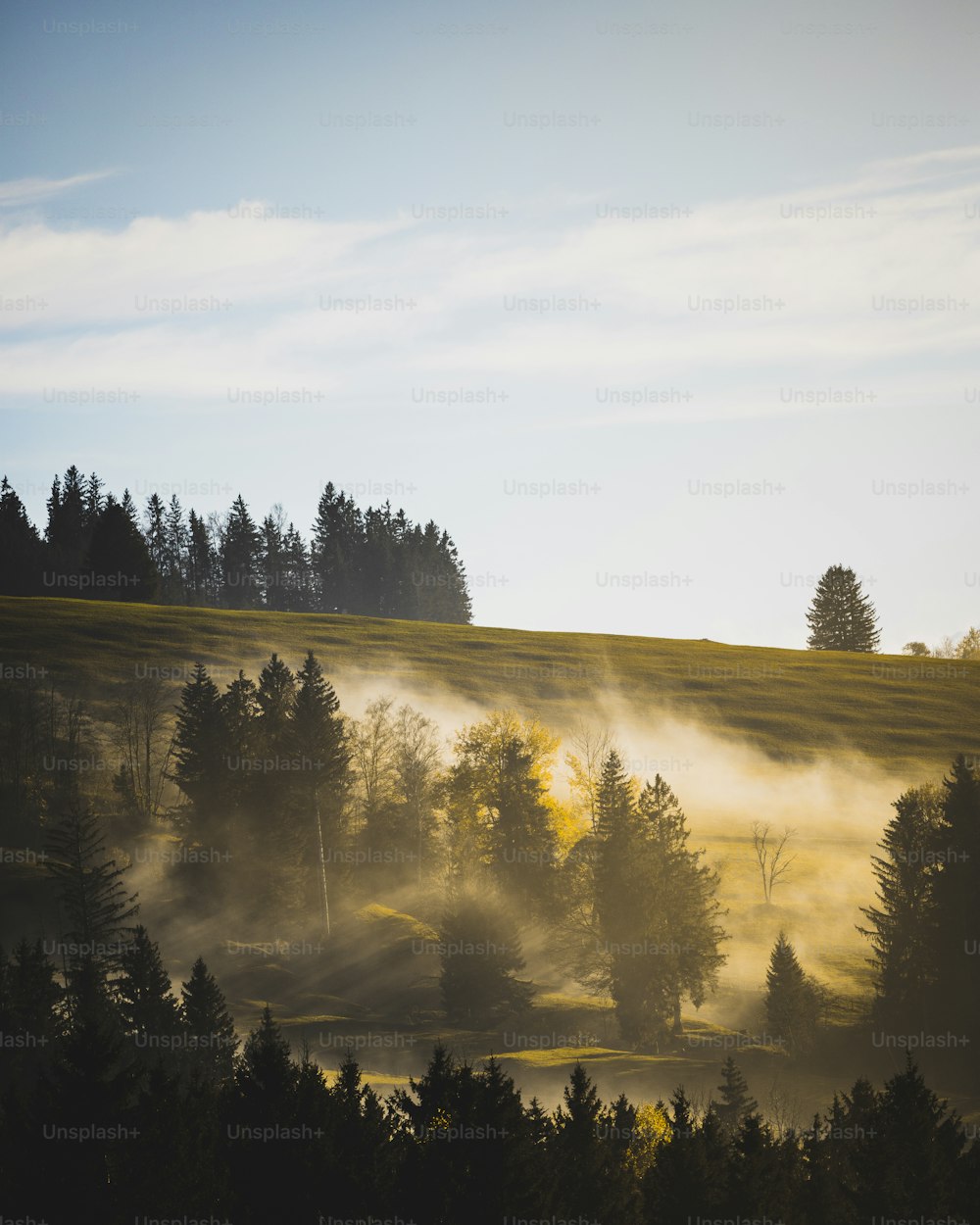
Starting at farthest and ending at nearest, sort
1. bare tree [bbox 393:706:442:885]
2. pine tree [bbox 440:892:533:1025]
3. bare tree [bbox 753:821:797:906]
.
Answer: bare tree [bbox 753:821:797:906] < bare tree [bbox 393:706:442:885] < pine tree [bbox 440:892:533:1025]

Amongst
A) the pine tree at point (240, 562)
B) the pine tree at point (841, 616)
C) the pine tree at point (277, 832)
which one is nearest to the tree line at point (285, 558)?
the pine tree at point (240, 562)

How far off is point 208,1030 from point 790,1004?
27.1 meters

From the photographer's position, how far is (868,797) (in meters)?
93.8

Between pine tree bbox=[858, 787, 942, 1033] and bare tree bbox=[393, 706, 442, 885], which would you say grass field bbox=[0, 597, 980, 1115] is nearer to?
pine tree bbox=[858, 787, 942, 1033]

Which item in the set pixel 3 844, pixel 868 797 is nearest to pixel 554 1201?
pixel 3 844

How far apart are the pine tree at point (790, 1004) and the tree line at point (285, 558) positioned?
395 ft

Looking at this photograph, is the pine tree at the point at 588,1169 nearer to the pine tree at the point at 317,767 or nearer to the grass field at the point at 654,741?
the grass field at the point at 654,741

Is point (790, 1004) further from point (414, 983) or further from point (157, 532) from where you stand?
point (157, 532)

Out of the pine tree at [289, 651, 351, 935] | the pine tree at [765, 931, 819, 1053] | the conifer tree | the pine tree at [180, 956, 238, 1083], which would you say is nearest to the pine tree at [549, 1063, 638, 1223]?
the pine tree at [180, 956, 238, 1083]

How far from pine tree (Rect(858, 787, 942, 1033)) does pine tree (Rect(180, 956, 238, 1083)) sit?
30.3m

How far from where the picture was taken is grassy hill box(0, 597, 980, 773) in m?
105

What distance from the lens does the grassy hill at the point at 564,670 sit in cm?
10475

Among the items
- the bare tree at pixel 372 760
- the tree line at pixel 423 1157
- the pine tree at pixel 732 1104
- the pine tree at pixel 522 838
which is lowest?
the pine tree at pixel 732 1104

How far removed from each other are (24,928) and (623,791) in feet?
111
